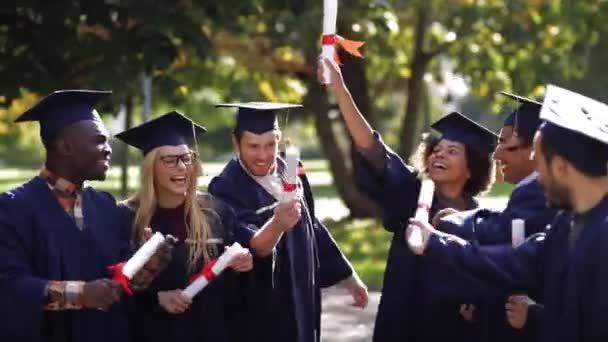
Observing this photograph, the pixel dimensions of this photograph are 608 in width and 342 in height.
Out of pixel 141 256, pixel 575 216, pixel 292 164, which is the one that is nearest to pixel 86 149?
pixel 141 256

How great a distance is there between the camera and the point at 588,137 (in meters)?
4.19

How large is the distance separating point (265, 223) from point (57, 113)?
52.6 inches

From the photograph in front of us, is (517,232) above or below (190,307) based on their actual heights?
above

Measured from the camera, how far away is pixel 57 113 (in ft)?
16.9

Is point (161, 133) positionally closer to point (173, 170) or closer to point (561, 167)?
point (173, 170)

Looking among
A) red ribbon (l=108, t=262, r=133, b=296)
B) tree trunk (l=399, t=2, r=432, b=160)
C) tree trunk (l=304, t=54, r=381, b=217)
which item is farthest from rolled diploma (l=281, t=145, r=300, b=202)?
tree trunk (l=304, t=54, r=381, b=217)

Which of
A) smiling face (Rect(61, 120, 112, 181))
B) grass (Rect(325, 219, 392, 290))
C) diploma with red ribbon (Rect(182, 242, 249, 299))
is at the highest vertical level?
smiling face (Rect(61, 120, 112, 181))

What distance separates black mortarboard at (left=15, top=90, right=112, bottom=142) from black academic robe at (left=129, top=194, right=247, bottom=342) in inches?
25.2

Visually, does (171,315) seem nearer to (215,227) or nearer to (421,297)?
(215,227)

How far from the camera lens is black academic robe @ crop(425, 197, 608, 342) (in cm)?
418

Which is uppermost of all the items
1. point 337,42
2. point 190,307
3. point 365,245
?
point 337,42

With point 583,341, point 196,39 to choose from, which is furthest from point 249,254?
point 196,39

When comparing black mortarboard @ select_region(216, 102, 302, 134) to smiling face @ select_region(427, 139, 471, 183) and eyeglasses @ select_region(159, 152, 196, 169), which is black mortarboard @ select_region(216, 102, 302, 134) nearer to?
eyeglasses @ select_region(159, 152, 196, 169)

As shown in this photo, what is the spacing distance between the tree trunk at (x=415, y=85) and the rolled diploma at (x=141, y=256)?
51.2 ft
